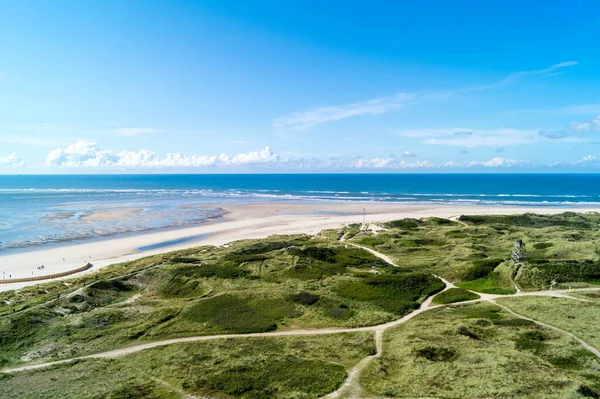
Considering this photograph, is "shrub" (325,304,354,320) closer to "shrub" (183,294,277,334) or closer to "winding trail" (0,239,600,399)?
"winding trail" (0,239,600,399)

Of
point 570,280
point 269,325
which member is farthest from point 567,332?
point 269,325

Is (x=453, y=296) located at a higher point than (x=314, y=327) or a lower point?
higher

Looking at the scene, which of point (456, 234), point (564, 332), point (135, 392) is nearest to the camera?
point (135, 392)

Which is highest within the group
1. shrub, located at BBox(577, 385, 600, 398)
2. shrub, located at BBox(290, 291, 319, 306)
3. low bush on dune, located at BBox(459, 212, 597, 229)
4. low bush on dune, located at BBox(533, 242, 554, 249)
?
low bush on dune, located at BBox(459, 212, 597, 229)

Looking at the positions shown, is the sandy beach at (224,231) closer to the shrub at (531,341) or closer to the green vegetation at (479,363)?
the green vegetation at (479,363)

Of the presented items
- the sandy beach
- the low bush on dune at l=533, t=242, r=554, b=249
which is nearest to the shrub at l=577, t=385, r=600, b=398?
the low bush on dune at l=533, t=242, r=554, b=249

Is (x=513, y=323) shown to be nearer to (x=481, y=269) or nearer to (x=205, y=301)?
(x=481, y=269)

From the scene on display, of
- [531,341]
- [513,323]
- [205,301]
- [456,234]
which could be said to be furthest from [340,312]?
[456,234]
